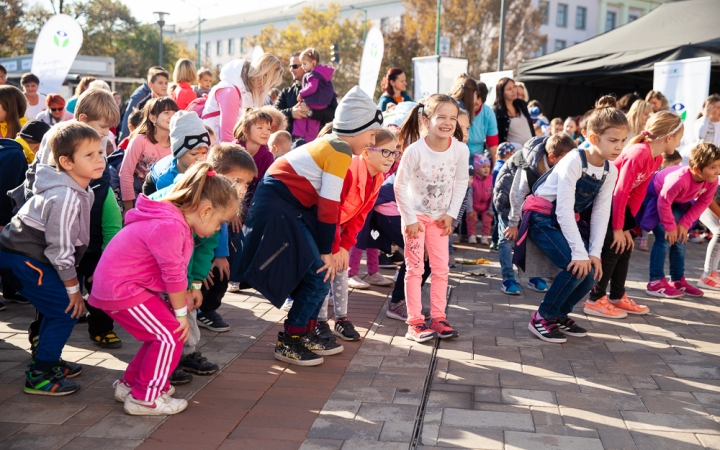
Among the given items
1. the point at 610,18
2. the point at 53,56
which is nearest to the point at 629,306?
the point at 53,56

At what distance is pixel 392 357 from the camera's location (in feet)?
15.0

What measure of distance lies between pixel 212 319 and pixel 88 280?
0.96 metres

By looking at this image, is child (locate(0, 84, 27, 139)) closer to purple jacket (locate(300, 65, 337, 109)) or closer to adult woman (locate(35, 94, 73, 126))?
adult woman (locate(35, 94, 73, 126))

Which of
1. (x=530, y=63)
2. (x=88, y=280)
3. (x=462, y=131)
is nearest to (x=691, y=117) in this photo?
(x=530, y=63)

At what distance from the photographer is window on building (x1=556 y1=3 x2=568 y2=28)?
6325 centimetres

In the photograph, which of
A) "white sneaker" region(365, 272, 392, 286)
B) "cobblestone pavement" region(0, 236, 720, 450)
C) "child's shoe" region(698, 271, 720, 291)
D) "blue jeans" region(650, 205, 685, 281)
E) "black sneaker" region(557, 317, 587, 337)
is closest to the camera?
"cobblestone pavement" region(0, 236, 720, 450)

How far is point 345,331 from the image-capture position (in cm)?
496

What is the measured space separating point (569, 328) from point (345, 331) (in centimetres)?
166

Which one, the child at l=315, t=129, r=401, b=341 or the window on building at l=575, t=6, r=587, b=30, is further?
the window on building at l=575, t=6, r=587, b=30

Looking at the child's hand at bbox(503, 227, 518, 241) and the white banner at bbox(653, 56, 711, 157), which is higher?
the white banner at bbox(653, 56, 711, 157)

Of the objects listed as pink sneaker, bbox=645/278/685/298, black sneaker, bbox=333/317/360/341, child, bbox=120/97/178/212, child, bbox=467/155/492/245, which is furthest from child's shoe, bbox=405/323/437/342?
child, bbox=467/155/492/245

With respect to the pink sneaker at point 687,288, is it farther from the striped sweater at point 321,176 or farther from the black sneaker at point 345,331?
the striped sweater at point 321,176

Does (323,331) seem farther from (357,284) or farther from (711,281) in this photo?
(711,281)

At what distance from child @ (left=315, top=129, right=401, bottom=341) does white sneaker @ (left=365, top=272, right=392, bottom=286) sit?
5.51 ft
